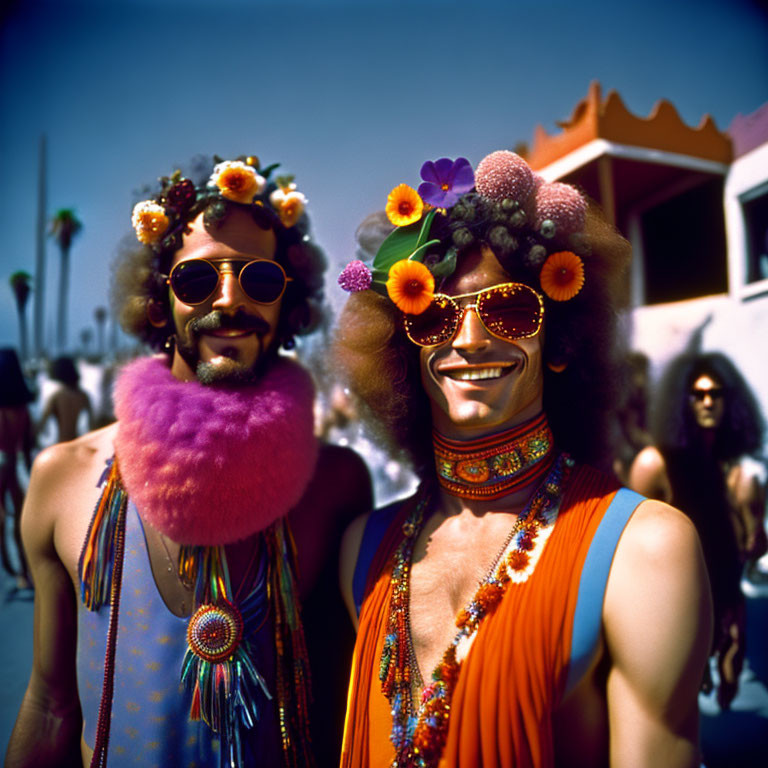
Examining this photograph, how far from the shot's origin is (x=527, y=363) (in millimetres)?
1648

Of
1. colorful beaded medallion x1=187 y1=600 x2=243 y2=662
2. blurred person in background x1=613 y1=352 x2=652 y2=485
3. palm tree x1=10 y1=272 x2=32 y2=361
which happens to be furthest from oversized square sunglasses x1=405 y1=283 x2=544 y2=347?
palm tree x1=10 y1=272 x2=32 y2=361

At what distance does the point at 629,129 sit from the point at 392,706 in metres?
8.10

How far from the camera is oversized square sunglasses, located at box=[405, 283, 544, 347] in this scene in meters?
1.62

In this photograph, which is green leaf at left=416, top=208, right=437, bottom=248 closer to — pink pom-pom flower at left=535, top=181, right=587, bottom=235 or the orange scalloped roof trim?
pink pom-pom flower at left=535, top=181, right=587, bottom=235

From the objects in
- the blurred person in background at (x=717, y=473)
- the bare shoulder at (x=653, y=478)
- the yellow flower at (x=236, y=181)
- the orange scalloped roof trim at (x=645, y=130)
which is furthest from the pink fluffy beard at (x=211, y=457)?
the orange scalloped roof trim at (x=645, y=130)

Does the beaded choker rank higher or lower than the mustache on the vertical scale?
lower

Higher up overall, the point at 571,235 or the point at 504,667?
the point at 571,235

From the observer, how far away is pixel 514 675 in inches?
54.6

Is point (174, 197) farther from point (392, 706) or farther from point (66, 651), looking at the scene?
point (392, 706)

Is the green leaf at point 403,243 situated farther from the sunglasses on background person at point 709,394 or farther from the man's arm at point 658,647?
the sunglasses on background person at point 709,394

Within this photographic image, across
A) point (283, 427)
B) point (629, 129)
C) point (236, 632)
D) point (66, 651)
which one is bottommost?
point (66, 651)

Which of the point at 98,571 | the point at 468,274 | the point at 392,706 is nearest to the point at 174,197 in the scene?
the point at 468,274

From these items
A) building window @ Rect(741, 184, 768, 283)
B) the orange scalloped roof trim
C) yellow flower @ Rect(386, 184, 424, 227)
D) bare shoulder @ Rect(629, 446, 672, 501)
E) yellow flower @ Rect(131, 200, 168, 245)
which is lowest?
bare shoulder @ Rect(629, 446, 672, 501)

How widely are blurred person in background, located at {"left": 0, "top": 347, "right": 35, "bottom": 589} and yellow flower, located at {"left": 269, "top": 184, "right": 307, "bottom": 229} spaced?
508 centimetres
